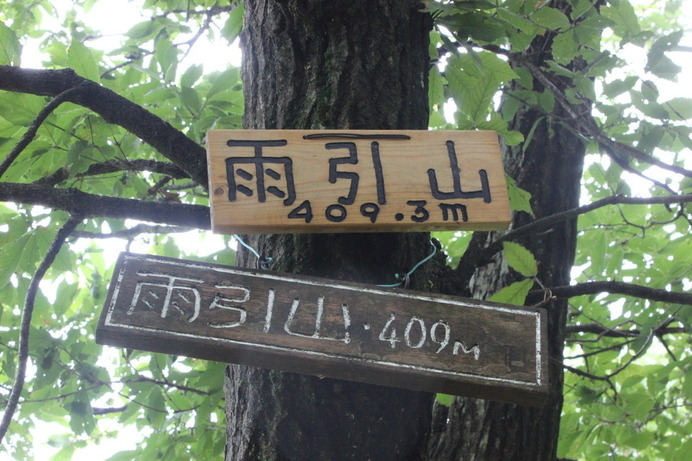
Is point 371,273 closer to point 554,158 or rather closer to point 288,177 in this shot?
point 288,177

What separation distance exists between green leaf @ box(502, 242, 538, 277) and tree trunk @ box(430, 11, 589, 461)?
172 mm

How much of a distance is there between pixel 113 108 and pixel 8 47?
43 cm

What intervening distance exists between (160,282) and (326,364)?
36cm

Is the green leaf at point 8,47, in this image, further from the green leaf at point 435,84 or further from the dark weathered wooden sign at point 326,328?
the green leaf at point 435,84

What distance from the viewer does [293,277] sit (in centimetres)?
135

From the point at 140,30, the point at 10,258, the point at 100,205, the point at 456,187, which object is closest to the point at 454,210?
the point at 456,187

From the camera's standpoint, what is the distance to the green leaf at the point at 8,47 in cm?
180

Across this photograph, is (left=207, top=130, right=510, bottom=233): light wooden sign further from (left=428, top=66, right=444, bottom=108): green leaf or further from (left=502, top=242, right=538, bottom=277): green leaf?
(left=428, top=66, right=444, bottom=108): green leaf

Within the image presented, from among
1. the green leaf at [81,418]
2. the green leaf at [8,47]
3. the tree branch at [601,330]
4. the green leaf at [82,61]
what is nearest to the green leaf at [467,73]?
the green leaf at [82,61]

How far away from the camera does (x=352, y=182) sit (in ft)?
4.74

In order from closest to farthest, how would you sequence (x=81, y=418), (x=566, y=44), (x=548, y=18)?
(x=548, y=18)
(x=566, y=44)
(x=81, y=418)

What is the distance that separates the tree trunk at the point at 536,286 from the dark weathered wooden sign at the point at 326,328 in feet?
2.11

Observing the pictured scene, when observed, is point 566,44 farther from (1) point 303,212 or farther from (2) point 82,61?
(2) point 82,61

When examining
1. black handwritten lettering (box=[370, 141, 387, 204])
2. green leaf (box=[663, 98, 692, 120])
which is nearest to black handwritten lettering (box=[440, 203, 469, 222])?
black handwritten lettering (box=[370, 141, 387, 204])
